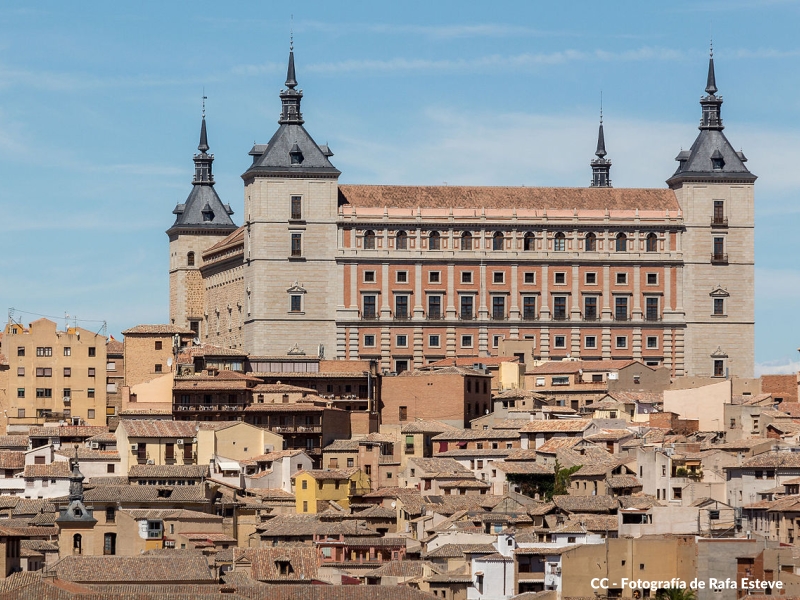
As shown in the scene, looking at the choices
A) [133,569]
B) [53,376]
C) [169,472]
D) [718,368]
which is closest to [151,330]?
[53,376]

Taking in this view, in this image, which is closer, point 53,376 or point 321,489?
point 321,489

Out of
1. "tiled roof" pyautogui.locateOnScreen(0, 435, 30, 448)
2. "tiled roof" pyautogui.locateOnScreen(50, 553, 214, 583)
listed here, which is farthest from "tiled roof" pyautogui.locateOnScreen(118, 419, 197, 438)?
"tiled roof" pyautogui.locateOnScreen(50, 553, 214, 583)

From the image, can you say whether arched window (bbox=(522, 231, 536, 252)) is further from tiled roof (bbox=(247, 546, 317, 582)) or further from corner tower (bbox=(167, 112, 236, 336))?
tiled roof (bbox=(247, 546, 317, 582))

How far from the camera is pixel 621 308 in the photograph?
5463 inches

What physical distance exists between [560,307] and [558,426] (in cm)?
3044

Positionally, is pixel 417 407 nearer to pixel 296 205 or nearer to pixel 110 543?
pixel 296 205

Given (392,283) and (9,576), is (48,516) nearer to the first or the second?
(9,576)

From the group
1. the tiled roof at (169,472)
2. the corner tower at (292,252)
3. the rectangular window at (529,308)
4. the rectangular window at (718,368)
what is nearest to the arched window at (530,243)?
the rectangular window at (529,308)

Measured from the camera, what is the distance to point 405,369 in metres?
135

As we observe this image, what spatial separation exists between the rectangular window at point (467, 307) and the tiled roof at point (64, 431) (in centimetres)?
2873

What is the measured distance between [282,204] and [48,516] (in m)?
46.7

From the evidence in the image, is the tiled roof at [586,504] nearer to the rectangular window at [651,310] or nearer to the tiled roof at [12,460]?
the tiled roof at [12,460]

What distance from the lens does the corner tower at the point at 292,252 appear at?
135125 millimetres

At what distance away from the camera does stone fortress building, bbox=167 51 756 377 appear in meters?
136
